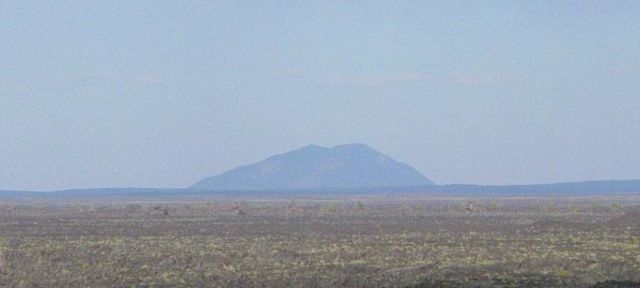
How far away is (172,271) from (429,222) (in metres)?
30.5

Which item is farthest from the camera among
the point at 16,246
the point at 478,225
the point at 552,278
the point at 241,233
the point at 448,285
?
the point at 478,225

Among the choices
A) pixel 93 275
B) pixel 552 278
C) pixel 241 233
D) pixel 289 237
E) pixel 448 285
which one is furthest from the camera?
pixel 241 233

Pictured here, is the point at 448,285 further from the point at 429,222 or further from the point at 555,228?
the point at 429,222

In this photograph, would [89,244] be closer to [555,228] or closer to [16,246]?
[16,246]

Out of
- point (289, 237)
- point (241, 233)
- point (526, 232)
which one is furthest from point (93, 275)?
point (526, 232)

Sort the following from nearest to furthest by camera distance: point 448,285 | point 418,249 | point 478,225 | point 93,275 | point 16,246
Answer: point 448,285, point 93,275, point 418,249, point 16,246, point 478,225

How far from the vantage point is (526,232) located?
4862cm

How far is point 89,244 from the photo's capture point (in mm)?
41844

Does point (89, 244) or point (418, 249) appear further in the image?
point (89, 244)

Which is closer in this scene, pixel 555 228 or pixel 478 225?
pixel 555 228

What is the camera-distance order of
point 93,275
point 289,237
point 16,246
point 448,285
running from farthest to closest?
point 289,237 < point 16,246 < point 93,275 < point 448,285

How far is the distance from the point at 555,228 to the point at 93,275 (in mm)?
24988

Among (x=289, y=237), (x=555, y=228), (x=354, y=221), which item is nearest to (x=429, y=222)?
(x=354, y=221)

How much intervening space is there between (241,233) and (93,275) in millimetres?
19792
